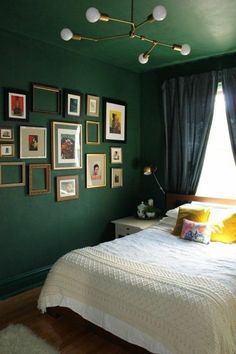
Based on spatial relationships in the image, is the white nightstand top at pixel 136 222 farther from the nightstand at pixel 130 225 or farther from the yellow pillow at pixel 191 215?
the yellow pillow at pixel 191 215

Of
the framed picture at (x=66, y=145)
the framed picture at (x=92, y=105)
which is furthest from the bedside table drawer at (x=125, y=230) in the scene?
the framed picture at (x=92, y=105)

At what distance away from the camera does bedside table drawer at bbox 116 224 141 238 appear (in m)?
3.72

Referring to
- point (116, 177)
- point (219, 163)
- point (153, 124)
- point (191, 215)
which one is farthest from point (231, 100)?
point (116, 177)

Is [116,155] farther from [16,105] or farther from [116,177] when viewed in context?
[16,105]

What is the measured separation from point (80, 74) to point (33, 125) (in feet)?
3.06

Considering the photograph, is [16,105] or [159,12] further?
[16,105]

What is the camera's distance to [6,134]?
300 cm

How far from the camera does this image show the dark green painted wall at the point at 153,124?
4270 millimetres

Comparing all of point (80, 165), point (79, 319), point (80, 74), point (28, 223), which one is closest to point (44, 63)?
point (80, 74)

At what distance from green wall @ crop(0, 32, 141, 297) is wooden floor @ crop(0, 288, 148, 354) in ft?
1.10

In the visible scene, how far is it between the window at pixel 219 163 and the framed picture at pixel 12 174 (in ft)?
7.24

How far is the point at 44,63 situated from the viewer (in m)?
3.31

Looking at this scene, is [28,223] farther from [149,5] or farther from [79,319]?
[149,5]

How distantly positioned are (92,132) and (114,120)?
429 millimetres
